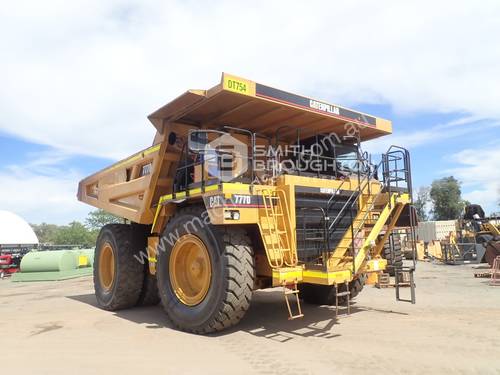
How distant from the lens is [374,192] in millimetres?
6938

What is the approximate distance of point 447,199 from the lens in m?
62.7

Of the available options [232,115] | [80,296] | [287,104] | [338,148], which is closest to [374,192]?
[338,148]

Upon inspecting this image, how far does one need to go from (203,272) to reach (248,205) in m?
1.24

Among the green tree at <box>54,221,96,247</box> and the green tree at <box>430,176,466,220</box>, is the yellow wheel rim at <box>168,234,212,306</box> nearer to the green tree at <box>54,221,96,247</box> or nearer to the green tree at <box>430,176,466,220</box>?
the green tree at <box>54,221,96,247</box>

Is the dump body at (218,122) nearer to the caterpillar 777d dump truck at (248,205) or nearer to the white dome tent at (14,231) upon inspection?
the caterpillar 777d dump truck at (248,205)

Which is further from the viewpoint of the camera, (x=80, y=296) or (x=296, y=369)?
(x=80, y=296)

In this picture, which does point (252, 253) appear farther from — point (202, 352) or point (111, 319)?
point (111, 319)

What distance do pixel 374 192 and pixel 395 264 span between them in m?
1.17

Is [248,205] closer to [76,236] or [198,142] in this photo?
[198,142]

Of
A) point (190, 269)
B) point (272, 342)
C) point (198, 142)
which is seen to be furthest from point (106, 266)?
point (272, 342)

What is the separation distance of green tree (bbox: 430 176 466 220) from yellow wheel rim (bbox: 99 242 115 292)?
61651 mm

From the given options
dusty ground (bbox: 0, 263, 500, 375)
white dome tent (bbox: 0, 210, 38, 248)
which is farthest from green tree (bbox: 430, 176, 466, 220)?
dusty ground (bbox: 0, 263, 500, 375)

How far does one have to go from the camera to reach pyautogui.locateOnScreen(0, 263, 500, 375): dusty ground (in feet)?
14.2

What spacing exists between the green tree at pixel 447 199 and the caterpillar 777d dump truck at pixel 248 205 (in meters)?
60.6
